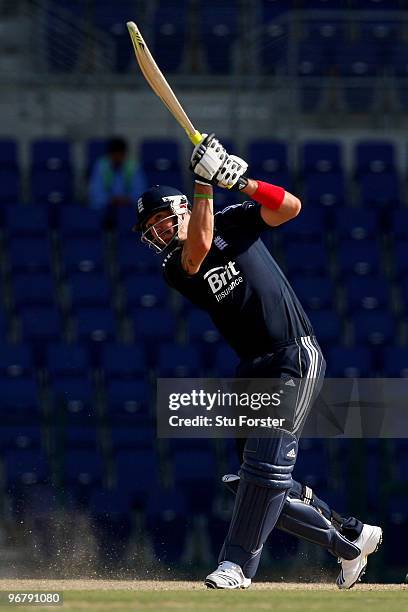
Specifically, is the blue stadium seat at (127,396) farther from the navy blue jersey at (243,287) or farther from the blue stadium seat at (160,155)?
the navy blue jersey at (243,287)

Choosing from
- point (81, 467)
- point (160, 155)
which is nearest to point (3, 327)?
point (160, 155)

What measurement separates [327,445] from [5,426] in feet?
7.39

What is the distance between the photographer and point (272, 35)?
15312 millimetres

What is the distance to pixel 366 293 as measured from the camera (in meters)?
13.5

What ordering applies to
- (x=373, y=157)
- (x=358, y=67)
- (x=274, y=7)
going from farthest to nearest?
(x=274, y=7) < (x=358, y=67) < (x=373, y=157)

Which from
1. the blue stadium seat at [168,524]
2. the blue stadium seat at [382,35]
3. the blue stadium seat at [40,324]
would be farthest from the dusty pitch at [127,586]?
the blue stadium seat at [382,35]

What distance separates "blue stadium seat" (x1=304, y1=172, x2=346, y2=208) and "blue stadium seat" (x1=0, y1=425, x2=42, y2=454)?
5.20 metres

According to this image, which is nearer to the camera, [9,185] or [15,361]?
[15,361]

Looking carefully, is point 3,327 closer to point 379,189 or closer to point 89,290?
Answer: point 89,290

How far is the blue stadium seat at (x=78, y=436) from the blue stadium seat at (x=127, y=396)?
107 cm

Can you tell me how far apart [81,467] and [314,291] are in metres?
3.96

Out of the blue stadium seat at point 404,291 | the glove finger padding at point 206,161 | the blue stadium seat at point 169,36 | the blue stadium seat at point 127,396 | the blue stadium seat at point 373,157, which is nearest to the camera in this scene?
the glove finger padding at point 206,161

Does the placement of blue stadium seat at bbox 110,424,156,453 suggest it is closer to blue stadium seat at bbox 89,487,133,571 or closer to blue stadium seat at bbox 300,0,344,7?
blue stadium seat at bbox 89,487,133,571

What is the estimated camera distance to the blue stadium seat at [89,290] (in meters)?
13.2
